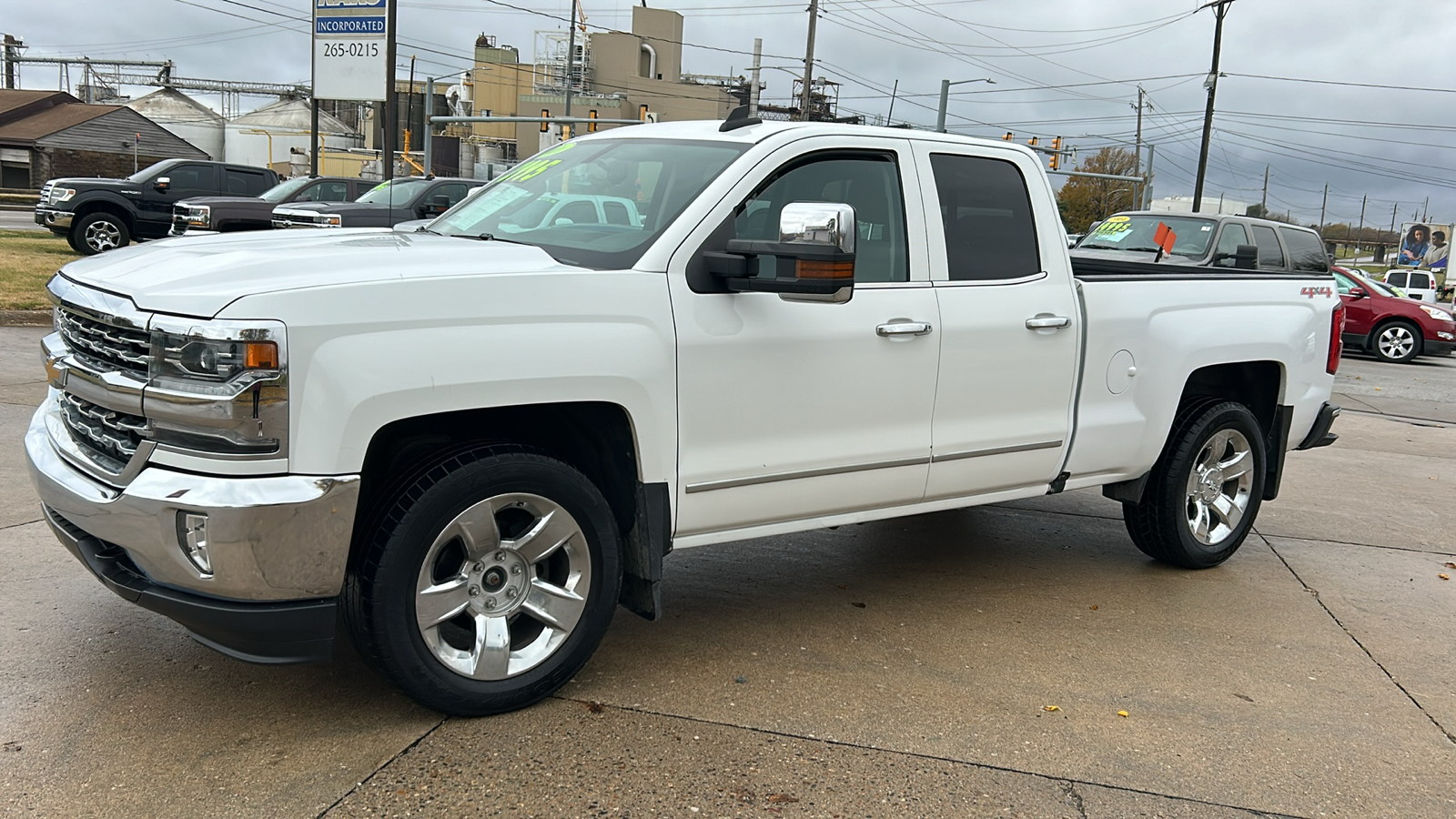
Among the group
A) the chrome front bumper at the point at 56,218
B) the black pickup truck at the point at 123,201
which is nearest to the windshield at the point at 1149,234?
the black pickup truck at the point at 123,201

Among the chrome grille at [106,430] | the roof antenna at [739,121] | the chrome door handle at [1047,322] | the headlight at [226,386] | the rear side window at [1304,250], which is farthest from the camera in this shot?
the rear side window at [1304,250]

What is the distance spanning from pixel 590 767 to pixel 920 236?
234cm

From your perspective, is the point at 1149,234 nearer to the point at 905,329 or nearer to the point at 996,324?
the point at 996,324

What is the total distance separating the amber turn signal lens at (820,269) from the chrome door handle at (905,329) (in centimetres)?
66

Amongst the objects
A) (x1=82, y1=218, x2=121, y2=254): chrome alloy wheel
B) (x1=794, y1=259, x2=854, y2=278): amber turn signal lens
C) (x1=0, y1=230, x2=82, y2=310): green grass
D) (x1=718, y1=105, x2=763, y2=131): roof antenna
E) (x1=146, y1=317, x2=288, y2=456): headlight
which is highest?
(x1=718, y1=105, x2=763, y2=131): roof antenna

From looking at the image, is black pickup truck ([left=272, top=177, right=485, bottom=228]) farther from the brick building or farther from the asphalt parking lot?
the brick building

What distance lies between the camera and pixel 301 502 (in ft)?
10.4

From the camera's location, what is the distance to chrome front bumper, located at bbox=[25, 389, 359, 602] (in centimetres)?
312

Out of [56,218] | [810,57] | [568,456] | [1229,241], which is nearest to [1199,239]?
[1229,241]

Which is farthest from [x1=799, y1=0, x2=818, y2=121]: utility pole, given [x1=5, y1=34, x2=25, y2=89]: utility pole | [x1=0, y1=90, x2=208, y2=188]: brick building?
[x1=5, y1=34, x2=25, y2=89]: utility pole

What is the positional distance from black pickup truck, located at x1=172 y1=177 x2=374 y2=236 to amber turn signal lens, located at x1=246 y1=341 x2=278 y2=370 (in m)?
15.2

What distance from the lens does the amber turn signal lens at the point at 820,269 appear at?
12.1ft

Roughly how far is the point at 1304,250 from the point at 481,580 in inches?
565

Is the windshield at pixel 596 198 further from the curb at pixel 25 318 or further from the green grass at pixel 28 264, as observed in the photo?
the curb at pixel 25 318
